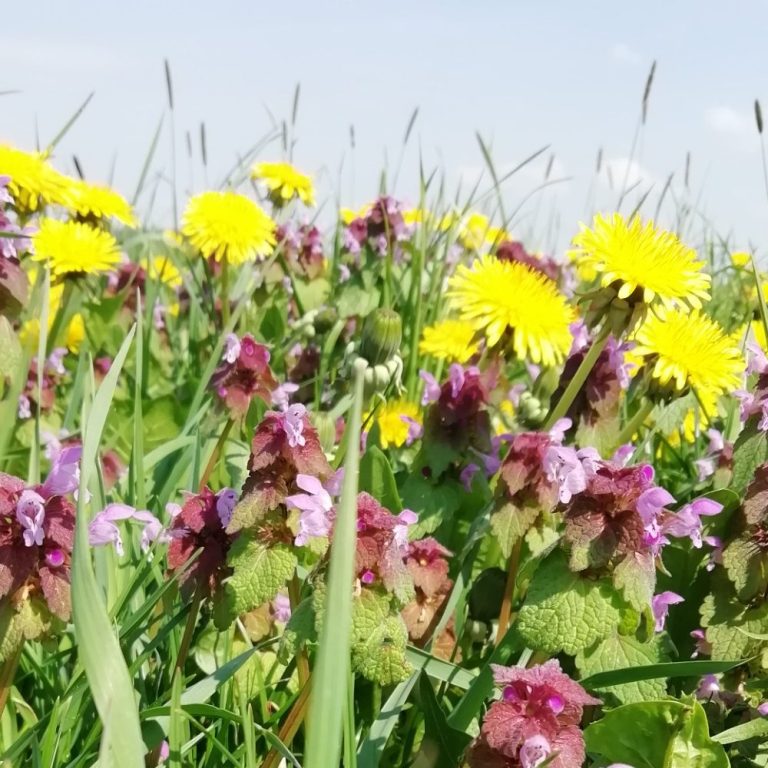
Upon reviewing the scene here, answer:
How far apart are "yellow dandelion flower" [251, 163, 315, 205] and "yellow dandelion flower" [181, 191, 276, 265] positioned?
0.69 metres

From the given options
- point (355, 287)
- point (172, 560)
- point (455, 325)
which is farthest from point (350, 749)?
point (355, 287)

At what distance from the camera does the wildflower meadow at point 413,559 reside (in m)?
0.94

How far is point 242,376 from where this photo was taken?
1.71 m

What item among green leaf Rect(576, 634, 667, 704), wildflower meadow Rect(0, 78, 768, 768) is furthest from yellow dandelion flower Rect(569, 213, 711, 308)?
green leaf Rect(576, 634, 667, 704)

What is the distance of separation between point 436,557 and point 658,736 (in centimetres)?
A: 47

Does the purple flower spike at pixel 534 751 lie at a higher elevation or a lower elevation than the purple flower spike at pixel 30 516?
lower

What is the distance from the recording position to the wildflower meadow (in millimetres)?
941

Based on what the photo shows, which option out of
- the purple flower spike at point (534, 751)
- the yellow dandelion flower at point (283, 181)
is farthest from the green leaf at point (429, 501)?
the yellow dandelion flower at point (283, 181)

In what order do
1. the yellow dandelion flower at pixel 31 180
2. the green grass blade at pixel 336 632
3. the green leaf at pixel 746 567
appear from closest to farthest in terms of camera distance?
1. the green grass blade at pixel 336 632
2. the green leaf at pixel 746 567
3. the yellow dandelion flower at pixel 31 180

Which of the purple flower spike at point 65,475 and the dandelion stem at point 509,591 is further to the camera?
the dandelion stem at point 509,591

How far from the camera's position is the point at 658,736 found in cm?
101

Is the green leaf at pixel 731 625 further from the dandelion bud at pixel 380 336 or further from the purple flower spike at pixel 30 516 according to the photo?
the purple flower spike at pixel 30 516

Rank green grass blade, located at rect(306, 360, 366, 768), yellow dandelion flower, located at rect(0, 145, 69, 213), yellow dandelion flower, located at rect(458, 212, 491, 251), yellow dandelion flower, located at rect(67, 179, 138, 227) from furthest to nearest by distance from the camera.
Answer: yellow dandelion flower, located at rect(458, 212, 491, 251) < yellow dandelion flower, located at rect(67, 179, 138, 227) < yellow dandelion flower, located at rect(0, 145, 69, 213) < green grass blade, located at rect(306, 360, 366, 768)

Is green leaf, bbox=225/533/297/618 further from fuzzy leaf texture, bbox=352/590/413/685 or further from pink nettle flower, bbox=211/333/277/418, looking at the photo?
pink nettle flower, bbox=211/333/277/418
